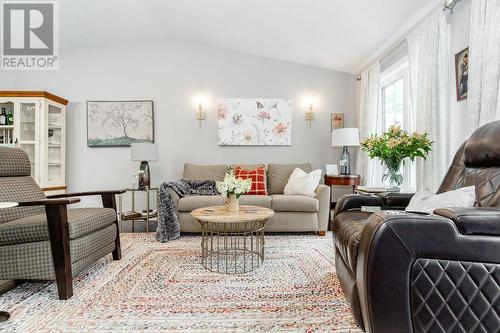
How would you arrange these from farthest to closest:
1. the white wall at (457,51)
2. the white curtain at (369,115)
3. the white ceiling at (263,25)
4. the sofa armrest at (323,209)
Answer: the white curtain at (369,115)
the sofa armrest at (323,209)
the white ceiling at (263,25)
the white wall at (457,51)

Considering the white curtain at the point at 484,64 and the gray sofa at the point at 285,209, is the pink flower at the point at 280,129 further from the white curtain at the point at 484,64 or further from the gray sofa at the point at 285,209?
the white curtain at the point at 484,64

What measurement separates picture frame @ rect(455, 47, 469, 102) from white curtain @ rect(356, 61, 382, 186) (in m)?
1.33

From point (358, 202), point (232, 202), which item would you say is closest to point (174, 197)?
point (232, 202)

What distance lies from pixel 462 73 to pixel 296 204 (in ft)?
6.68

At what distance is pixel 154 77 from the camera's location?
14.5 feet

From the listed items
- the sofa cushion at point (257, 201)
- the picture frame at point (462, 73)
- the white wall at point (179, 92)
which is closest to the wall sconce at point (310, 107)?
the white wall at point (179, 92)

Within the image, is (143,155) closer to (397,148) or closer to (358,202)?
(358,202)

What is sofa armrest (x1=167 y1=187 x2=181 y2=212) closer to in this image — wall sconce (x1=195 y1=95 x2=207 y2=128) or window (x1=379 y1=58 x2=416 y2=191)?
wall sconce (x1=195 y1=95 x2=207 y2=128)

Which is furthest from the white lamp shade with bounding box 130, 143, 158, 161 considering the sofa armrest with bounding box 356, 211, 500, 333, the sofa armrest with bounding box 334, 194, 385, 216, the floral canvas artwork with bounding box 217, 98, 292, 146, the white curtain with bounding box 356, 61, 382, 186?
the sofa armrest with bounding box 356, 211, 500, 333

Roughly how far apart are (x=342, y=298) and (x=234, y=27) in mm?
3384

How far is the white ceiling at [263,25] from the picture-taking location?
2941 mm

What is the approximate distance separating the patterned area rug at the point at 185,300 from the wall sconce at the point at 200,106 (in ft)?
7.88

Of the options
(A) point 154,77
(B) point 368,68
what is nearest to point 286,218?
(B) point 368,68

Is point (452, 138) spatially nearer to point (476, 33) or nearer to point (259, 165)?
point (476, 33)
